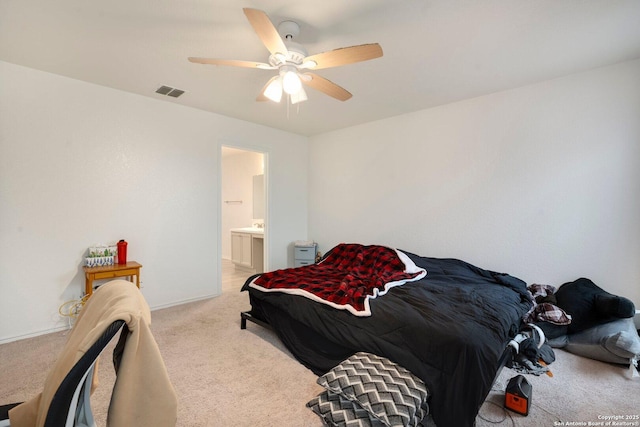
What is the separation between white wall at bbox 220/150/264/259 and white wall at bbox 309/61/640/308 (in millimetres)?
3110

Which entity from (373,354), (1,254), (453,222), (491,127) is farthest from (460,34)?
(1,254)

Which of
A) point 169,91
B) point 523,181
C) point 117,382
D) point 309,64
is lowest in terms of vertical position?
point 117,382

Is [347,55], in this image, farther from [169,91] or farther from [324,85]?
[169,91]

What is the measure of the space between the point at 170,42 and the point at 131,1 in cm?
47

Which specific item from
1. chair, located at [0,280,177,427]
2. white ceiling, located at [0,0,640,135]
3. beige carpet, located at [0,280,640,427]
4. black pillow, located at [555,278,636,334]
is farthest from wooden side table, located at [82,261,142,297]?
black pillow, located at [555,278,636,334]

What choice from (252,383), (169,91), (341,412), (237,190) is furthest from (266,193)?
(341,412)

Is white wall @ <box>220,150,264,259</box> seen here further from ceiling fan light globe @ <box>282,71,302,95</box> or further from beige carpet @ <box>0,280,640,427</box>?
ceiling fan light globe @ <box>282,71,302,95</box>

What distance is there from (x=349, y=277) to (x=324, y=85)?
70.2 inches

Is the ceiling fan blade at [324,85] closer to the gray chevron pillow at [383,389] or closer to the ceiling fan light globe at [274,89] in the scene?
the ceiling fan light globe at [274,89]

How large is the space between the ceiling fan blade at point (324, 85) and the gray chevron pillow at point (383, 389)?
2.06m

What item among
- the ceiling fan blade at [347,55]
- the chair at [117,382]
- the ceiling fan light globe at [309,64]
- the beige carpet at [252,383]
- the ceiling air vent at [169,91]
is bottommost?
the beige carpet at [252,383]

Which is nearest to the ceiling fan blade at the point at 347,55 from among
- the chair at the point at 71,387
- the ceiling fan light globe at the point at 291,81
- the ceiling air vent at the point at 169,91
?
the ceiling fan light globe at the point at 291,81

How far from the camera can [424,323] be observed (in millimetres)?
1973

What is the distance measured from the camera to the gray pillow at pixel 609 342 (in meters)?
2.36
